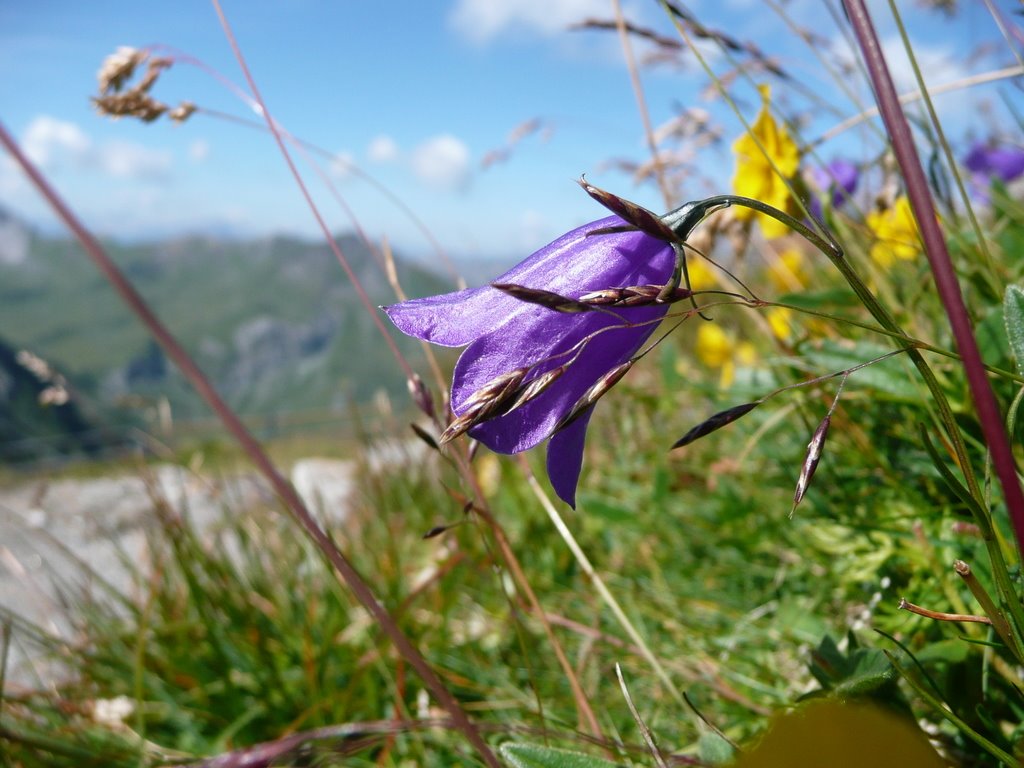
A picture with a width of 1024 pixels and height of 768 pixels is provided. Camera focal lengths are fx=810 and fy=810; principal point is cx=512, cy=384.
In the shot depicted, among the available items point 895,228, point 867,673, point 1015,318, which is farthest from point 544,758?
point 895,228

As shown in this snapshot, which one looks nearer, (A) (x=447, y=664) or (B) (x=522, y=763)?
(B) (x=522, y=763)

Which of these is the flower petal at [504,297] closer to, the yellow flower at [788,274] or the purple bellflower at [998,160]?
the yellow flower at [788,274]

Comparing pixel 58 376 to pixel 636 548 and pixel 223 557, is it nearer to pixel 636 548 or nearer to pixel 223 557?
pixel 223 557

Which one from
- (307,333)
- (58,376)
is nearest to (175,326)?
(307,333)

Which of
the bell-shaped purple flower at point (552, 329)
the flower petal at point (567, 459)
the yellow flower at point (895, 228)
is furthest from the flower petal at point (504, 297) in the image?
the yellow flower at point (895, 228)

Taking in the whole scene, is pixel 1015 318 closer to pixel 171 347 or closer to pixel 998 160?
pixel 171 347
